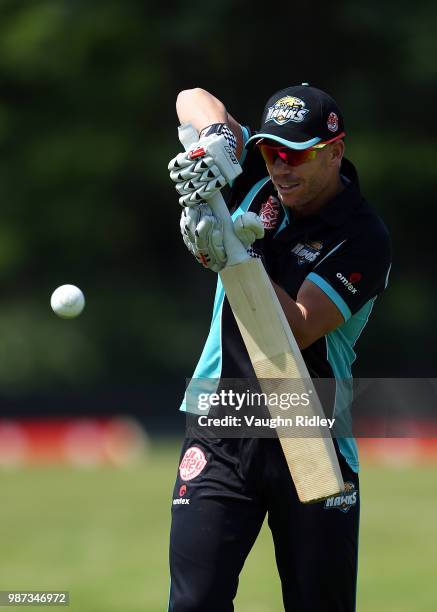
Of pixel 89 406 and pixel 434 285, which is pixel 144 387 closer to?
pixel 89 406

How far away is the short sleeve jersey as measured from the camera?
4.03m

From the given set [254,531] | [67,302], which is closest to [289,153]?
[67,302]

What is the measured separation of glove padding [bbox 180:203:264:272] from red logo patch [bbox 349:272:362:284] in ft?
1.28

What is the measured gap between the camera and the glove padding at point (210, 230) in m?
3.75

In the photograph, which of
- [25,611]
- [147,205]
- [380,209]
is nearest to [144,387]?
[147,205]

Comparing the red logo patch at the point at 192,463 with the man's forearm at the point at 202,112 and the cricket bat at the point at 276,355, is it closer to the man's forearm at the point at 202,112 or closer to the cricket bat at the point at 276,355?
the cricket bat at the point at 276,355

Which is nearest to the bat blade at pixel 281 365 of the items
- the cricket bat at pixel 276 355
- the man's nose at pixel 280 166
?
the cricket bat at pixel 276 355

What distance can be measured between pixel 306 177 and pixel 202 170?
0.44m

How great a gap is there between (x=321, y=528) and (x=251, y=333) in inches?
27.0

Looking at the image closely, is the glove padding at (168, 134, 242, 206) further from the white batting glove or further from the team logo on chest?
the team logo on chest

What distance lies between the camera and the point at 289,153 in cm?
395

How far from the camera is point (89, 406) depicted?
17.2 meters

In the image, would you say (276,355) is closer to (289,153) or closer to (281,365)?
(281,365)

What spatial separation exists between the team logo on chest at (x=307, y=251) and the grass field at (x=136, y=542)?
2.55 metres
